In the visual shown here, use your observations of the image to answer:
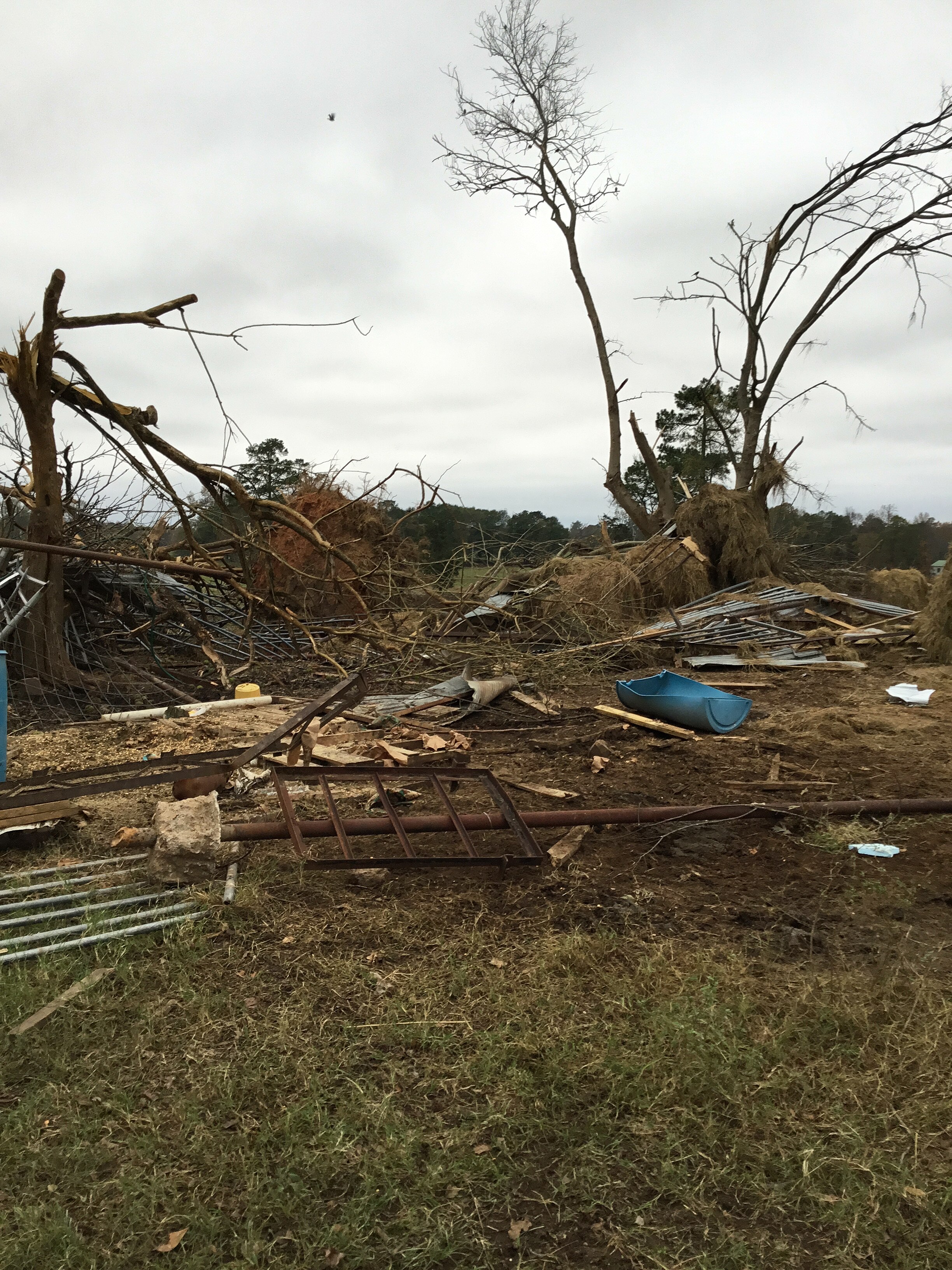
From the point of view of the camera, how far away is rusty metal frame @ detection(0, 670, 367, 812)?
387 cm

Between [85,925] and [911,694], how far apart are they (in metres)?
7.85

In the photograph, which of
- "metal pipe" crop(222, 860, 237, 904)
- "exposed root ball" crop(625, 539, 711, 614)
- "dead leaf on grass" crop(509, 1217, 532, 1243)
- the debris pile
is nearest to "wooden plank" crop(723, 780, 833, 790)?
"metal pipe" crop(222, 860, 237, 904)

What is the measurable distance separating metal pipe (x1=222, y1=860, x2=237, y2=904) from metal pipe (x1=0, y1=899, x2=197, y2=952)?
0.14m

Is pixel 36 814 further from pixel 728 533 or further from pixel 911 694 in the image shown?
pixel 728 533

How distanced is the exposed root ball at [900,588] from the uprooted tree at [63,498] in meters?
12.2

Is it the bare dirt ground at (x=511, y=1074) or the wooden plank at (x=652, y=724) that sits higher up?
the wooden plank at (x=652, y=724)

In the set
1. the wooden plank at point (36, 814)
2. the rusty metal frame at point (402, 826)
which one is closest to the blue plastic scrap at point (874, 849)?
the rusty metal frame at point (402, 826)

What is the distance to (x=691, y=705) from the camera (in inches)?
278

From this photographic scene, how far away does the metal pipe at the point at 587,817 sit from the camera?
13.3 ft

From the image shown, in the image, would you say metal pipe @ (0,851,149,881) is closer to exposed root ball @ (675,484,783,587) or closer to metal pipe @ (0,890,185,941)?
metal pipe @ (0,890,185,941)

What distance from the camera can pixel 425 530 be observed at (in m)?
17.2

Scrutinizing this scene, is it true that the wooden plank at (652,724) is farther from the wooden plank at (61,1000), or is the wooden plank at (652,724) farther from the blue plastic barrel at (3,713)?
the wooden plank at (61,1000)

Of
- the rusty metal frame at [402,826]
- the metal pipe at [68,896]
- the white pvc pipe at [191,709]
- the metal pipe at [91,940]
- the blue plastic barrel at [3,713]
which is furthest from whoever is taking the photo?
the white pvc pipe at [191,709]

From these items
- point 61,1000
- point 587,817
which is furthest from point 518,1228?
point 587,817
